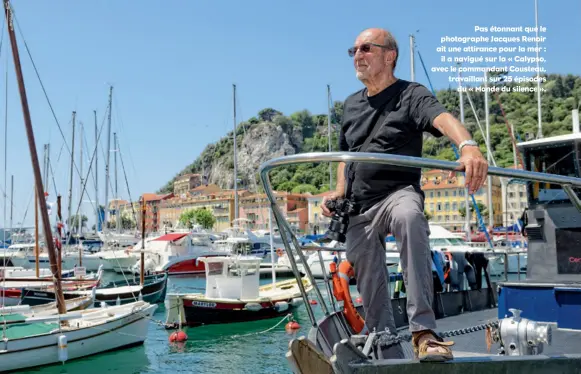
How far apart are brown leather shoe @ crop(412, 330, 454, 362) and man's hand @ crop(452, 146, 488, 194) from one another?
0.83 m

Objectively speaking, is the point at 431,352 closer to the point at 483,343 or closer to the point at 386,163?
the point at 386,163

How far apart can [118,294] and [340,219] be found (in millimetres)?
22690

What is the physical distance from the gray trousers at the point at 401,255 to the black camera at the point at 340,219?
5 centimetres

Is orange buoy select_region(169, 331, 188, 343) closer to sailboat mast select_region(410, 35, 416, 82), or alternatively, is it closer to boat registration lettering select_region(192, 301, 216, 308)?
boat registration lettering select_region(192, 301, 216, 308)

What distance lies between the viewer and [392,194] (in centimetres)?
315

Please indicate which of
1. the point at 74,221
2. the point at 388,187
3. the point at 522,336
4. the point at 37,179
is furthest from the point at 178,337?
the point at 74,221

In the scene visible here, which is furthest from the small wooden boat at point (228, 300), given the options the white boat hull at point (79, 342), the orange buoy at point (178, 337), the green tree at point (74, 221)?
the green tree at point (74, 221)

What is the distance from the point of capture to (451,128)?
269 centimetres

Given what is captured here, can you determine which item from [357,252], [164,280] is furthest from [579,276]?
[164,280]

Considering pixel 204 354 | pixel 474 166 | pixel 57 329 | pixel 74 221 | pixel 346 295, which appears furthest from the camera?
pixel 74 221

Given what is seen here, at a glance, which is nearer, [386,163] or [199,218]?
[386,163]

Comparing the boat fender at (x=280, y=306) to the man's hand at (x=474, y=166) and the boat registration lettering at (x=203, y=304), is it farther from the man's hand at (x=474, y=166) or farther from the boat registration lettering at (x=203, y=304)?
the man's hand at (x=474, y=166)

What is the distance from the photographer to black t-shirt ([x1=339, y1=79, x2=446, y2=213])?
10.1ft

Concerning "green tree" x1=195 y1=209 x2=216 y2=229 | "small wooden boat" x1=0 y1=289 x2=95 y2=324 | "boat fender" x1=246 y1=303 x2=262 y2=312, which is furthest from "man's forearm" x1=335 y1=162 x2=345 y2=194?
"green tree" x1=195 y1=209 x2=216 y2=229
